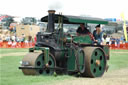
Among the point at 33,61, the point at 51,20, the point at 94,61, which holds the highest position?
the point at 51,20

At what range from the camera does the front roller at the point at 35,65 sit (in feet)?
37.7

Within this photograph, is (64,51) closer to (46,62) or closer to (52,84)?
(46,62)

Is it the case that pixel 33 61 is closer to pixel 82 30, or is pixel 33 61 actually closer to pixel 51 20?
pixel 51 20

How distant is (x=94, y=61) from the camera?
12.9 m

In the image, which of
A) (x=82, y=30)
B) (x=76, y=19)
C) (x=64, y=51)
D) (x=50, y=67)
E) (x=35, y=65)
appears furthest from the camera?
(x=82, y=30)

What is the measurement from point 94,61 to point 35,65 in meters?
2.55

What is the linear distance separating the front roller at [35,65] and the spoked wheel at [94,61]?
1435 millimetres

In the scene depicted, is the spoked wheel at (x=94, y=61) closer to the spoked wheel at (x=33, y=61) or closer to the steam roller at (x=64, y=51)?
the steam roller at (x=64, y=51)

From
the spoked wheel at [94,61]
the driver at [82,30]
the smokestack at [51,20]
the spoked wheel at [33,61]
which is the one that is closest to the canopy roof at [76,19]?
the smokestack at [51,20]

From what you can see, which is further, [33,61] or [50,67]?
[50,67]

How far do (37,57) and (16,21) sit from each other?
55031 mm

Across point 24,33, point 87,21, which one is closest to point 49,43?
point 87,21

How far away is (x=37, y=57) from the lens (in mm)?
11523

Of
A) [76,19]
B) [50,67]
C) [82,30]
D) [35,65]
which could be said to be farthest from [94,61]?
[35,65]
